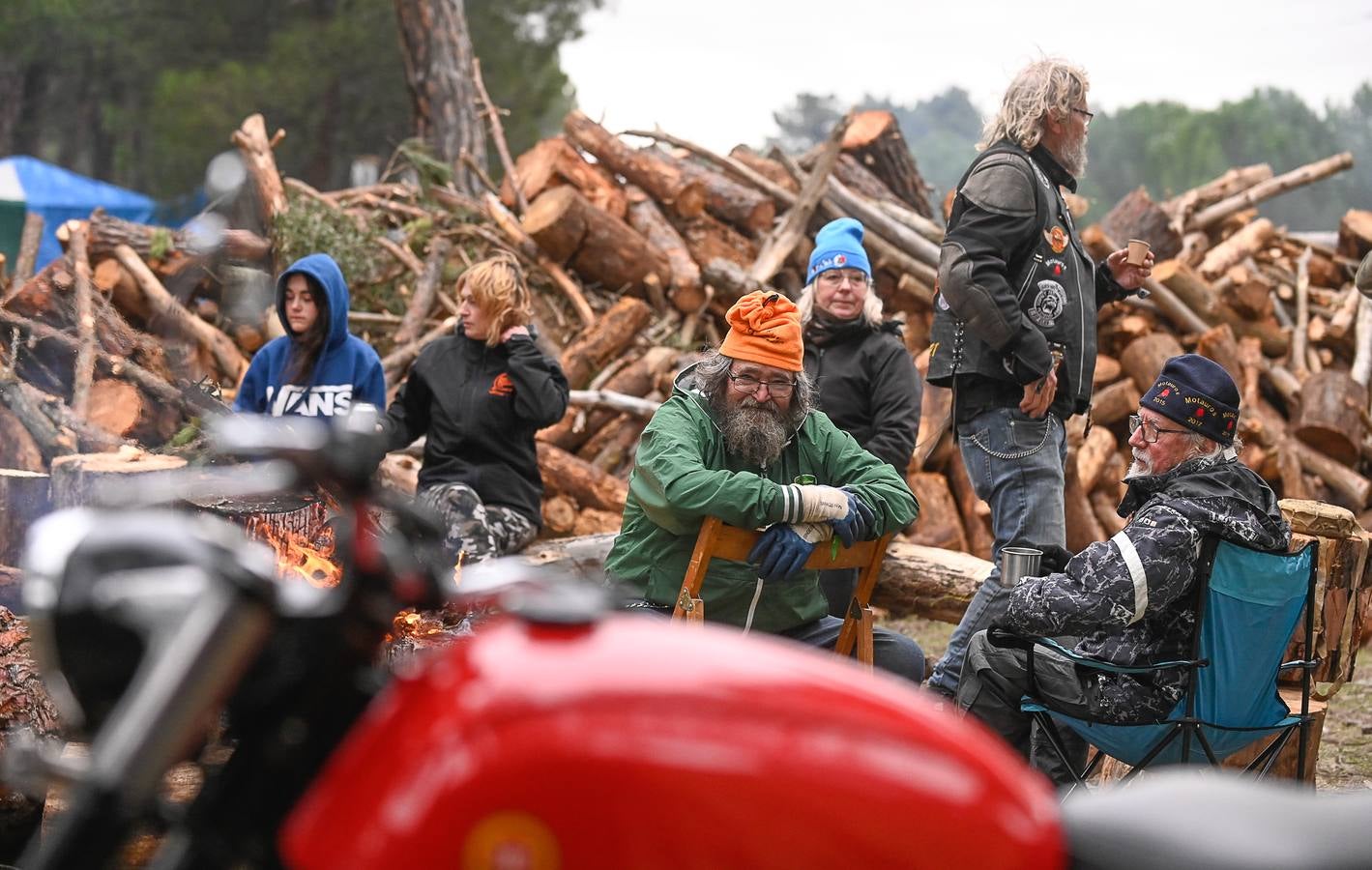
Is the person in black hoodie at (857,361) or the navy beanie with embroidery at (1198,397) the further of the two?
the person in black hoodie at (857,361)

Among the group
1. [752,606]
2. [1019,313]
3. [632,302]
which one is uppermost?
[1019,313]

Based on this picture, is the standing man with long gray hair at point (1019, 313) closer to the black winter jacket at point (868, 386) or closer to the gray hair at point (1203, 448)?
the black winter jacket at point (868, 386)

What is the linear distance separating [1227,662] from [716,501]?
150 centimetres

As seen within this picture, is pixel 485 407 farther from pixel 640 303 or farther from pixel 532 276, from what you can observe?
pixel 532 276

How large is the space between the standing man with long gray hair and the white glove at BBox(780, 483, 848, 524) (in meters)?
0.74

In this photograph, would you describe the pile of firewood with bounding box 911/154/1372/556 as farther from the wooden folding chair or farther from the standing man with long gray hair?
the wooden folding chair

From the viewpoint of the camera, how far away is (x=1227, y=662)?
3.64 metres

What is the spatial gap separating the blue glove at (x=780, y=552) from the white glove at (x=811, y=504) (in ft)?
0.15

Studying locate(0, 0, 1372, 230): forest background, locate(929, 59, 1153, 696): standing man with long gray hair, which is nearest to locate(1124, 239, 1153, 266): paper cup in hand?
locate(929, 59, 1153, 696): standing man with long gray hair

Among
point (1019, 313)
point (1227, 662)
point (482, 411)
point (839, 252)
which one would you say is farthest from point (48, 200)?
point (1227, 662)

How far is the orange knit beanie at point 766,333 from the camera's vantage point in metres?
4.38

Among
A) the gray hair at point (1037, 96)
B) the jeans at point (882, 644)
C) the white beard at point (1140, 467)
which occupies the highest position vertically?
the gray hair at point (1037, 96)

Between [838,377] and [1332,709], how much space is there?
3.16 m

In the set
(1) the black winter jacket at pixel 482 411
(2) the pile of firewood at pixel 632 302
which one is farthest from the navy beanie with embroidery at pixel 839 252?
(2) the pile of firewood at pixel 632 302
